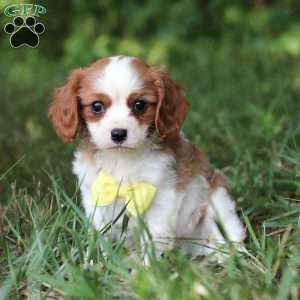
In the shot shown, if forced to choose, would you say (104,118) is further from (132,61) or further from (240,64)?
(240,64)

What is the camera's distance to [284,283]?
3.32 metres

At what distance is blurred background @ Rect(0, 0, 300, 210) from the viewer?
251 inches

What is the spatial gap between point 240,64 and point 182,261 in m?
7.28

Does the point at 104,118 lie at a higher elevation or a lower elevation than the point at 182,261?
higher

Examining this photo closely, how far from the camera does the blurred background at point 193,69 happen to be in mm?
6371

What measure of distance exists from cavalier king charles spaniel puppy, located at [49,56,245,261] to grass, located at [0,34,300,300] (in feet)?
0.78

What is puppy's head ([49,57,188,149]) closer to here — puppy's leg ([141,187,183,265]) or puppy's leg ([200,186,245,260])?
puppy's leg ([141,187,183,265])

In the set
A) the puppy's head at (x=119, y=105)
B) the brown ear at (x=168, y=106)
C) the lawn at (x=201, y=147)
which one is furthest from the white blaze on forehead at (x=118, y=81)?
the lawn at (x=201, y=147)

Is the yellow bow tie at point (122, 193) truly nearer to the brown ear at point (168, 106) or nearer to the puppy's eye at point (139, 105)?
the brown ear at point (168, 106)

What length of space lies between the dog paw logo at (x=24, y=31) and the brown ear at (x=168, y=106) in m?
0.92

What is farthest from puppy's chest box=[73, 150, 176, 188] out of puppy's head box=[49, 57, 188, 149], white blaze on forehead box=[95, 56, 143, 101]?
white blaze on forehead box=[95, 56, 143, 101]

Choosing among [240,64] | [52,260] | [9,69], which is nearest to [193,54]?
[240,64]

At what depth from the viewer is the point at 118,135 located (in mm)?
4336

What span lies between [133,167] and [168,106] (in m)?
0.44
